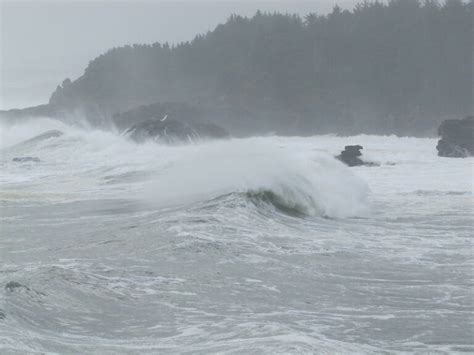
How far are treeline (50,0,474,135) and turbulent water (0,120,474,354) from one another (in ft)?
114

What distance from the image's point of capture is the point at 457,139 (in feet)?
104

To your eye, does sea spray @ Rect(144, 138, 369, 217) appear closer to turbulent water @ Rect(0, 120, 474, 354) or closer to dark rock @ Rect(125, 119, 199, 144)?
turbulent water @ Rect(0, 120, 474, 354)

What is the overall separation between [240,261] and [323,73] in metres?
50.6

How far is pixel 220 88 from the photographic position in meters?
60.2

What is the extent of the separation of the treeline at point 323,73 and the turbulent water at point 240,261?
34.7 metres

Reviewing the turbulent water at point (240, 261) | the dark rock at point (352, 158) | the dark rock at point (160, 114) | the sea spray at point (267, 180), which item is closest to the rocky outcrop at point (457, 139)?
the dark rock at point (352, 158)

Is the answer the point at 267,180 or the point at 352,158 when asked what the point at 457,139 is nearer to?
the point at 352,158

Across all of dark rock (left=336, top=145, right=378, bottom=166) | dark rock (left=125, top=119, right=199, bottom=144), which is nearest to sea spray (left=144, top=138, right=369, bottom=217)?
dark rock (left=336, top=145, right=378, bottom=166)

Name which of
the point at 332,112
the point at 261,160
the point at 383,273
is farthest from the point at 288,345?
the point at 332,112

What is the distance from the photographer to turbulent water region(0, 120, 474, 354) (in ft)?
22.6

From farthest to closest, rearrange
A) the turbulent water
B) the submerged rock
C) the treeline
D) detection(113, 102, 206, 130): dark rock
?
1. the treeline
2. detection(113, 102, 206, 130): dark rock
3. the submerged rock
4. the turbulent water

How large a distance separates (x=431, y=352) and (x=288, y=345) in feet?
3.74

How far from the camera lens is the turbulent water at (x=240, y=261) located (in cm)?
689

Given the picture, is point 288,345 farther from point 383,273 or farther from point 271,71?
point 271,71
